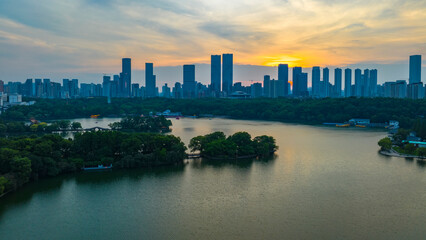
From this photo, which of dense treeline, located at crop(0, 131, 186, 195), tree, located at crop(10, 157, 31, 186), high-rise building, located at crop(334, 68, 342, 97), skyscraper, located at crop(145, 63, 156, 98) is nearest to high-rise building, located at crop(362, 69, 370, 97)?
high-rise building, located at crop(334, 68, 342, 97)

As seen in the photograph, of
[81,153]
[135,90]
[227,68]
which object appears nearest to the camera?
Result: [81,153]

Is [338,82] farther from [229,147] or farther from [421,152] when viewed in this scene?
[229,147]

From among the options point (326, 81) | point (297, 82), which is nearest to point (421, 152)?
point (297, 82)

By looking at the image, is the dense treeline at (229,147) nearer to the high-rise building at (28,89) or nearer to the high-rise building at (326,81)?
the high-rise building at (28,89)

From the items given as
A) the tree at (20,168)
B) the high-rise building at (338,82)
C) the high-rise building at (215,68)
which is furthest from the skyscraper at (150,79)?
the tree at (20,168)

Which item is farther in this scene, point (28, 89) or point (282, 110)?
point (28, 89)

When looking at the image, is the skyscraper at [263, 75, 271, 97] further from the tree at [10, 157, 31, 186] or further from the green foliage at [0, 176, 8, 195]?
the green foliage at [0, 176, 8, 195]
